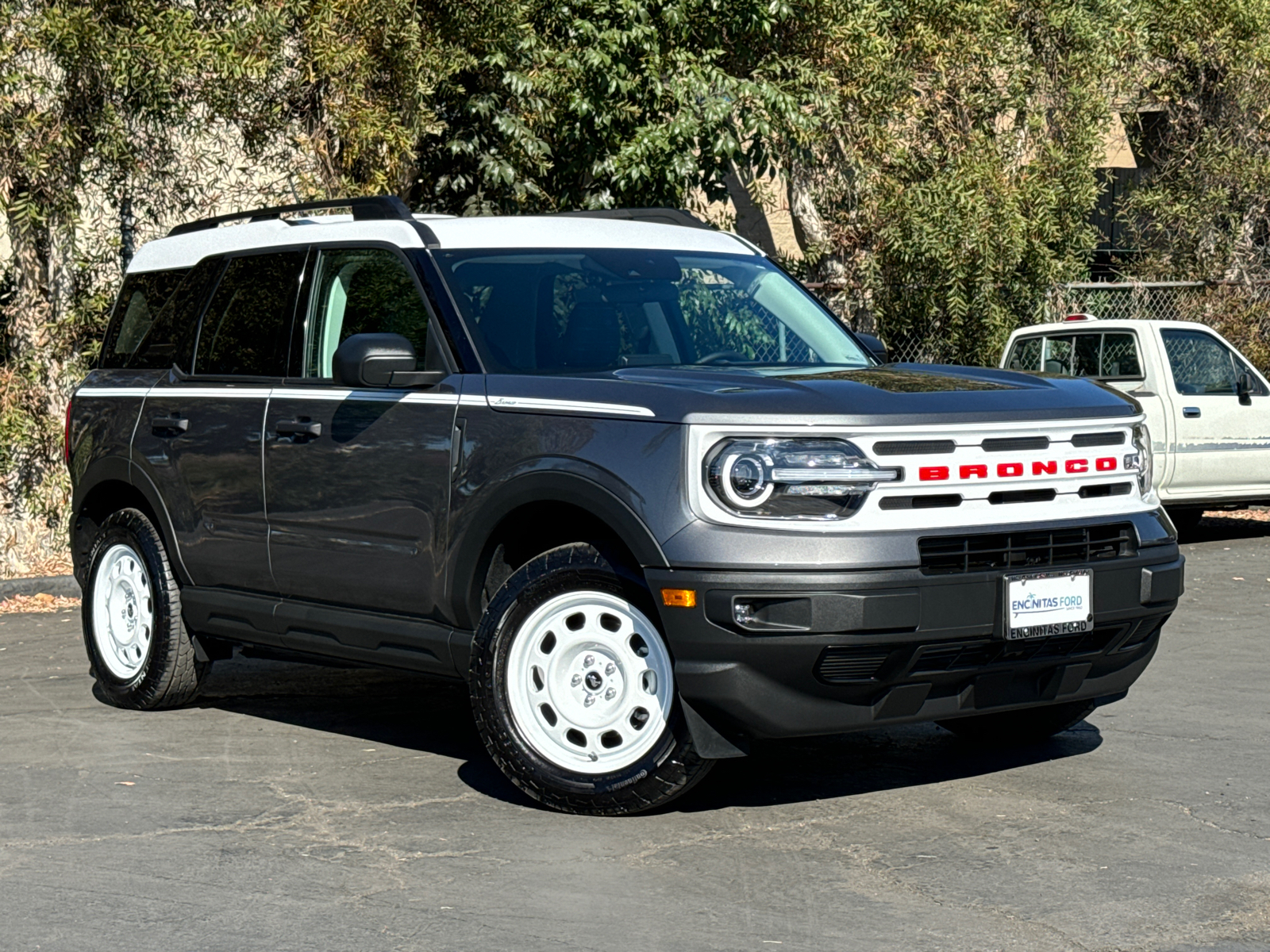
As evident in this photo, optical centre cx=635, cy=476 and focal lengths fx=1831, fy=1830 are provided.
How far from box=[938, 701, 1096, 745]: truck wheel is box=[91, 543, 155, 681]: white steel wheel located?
3518mm

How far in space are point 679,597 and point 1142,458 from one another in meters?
1.83

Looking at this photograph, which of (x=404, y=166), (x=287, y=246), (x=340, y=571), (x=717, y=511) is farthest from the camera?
(x=404, y=166)

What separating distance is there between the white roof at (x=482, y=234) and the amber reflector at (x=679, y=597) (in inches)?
74.2

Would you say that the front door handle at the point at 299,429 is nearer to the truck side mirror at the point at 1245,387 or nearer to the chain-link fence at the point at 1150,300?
the truck side mirror at the point at 1245,387

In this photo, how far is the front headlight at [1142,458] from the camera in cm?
623

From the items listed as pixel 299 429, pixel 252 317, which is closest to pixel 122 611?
pixel 252 317

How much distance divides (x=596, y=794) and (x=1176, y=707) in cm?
308

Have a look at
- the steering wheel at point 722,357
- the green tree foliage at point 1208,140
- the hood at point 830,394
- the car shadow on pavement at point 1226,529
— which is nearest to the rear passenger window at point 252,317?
the hood at point 830,394

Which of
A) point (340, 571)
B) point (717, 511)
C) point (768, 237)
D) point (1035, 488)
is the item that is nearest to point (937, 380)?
point (1035, 488)

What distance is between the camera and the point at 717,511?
18.1ft

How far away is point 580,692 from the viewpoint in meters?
5.93

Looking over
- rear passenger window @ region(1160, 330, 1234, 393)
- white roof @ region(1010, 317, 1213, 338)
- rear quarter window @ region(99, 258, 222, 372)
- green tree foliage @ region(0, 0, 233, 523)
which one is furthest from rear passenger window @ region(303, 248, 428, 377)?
rear passenger window @ region(1160, 330, 1234, 393)

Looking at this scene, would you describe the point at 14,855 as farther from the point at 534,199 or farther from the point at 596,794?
the point at 534,199

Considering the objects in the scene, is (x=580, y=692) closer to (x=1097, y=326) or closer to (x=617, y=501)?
(x=617, y=501)
